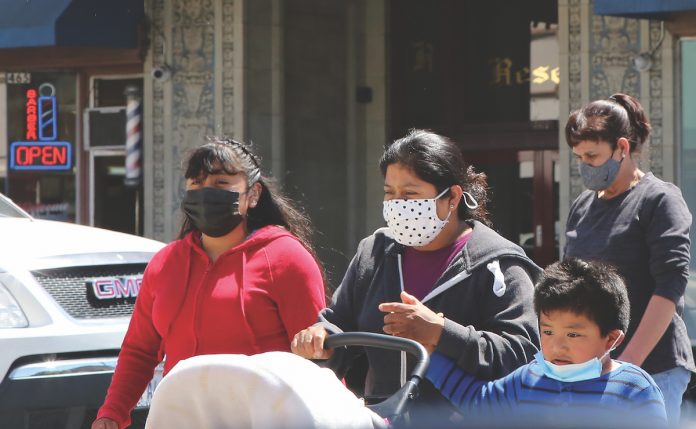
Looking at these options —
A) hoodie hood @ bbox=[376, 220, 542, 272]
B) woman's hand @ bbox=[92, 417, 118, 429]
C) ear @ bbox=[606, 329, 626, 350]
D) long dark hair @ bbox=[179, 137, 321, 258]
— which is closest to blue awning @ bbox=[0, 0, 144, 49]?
long dark hair @ bbox=[179, 137, 321, 258]

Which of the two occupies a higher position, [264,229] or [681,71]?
[681,71]

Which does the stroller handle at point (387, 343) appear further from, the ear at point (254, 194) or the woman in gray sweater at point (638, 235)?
the woman in gray sweater at point (638, 235)

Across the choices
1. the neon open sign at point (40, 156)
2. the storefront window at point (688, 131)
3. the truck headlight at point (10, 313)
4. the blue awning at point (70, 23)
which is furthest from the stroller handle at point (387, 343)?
the neon open sign at point (40, 156)

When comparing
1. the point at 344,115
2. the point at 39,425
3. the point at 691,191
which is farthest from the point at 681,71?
the point at 39,425

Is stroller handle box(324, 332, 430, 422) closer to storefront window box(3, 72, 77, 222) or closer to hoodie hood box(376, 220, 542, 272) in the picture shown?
hoodie hood box(376, 220, 542, 272)

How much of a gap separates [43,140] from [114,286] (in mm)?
8672

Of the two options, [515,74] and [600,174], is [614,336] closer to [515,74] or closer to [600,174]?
[600,174]

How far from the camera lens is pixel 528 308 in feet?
12.7

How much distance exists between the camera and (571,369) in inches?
142

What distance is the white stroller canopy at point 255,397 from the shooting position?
2.82m

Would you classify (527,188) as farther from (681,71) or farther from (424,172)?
(424,172)

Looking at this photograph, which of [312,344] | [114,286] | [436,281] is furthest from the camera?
[114,286]

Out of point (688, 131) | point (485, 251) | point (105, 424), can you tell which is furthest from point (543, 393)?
point (688, 131)

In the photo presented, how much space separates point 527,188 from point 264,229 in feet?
32.2
